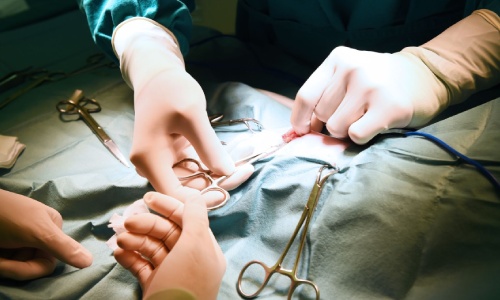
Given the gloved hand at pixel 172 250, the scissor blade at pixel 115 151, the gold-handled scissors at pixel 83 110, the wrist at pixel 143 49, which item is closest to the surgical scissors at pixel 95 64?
the gold-handled scissors at pixel 83 110

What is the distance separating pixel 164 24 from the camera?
1350mm

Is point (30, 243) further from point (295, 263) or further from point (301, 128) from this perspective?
point (301, 128)

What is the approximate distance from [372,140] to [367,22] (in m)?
0.56

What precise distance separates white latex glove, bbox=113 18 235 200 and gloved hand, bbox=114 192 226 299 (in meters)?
0.10

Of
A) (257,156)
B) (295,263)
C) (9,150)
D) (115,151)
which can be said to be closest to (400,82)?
(257,156)

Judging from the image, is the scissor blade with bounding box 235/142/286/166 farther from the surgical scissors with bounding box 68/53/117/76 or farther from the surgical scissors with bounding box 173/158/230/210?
the surgical scissors with bounding box 68/53/117/76

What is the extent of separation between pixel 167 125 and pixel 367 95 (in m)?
0.57

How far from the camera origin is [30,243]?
2.64 ft

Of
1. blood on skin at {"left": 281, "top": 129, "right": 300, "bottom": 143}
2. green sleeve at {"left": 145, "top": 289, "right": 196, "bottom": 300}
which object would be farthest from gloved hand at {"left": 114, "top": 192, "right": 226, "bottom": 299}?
blood on skin at {"left": 281, "top": 129, "right": 300, "bottom": 143}

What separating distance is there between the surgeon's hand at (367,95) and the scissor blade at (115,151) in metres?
0.57

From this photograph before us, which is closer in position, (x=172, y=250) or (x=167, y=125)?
(x=172, y=250)

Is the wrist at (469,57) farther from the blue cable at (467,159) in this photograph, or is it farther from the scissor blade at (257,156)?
the scissor blade at (257,156)

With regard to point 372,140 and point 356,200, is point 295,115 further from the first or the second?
point 356,200

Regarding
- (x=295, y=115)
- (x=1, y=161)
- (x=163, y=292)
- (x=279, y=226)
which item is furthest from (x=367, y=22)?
(x=1, y=161)
